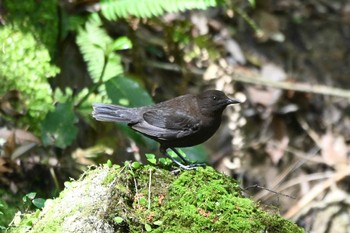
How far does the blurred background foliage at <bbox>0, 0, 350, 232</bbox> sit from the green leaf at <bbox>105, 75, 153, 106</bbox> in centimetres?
1

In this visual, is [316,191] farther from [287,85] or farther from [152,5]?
[152,5]

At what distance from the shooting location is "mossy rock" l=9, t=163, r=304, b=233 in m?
3.81

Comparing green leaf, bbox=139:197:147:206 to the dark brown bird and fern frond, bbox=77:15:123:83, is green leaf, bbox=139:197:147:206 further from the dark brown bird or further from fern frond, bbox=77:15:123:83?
fern frond, bbox=77:15:123:83

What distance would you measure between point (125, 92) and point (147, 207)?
279 cm

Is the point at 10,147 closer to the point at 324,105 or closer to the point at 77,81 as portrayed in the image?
the point at 77,81

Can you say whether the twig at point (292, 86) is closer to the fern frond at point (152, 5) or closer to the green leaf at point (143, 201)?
the fern frond at point (152, 5)

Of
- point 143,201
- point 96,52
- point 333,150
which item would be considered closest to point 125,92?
point 96,52

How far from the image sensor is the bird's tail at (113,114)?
5395 mm

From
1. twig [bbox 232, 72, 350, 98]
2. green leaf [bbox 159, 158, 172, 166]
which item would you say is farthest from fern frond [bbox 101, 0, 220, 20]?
green leaf [bbox 159, 158, 172, 166]

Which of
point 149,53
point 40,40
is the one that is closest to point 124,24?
point 149,53

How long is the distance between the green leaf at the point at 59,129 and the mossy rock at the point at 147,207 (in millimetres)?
2259

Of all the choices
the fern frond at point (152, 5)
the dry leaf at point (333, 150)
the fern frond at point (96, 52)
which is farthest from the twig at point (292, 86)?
the fern frond at point (96, 52)

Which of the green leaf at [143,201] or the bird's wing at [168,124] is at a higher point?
the green leaf at [143,201]

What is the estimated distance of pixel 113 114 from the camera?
543 centimetres
